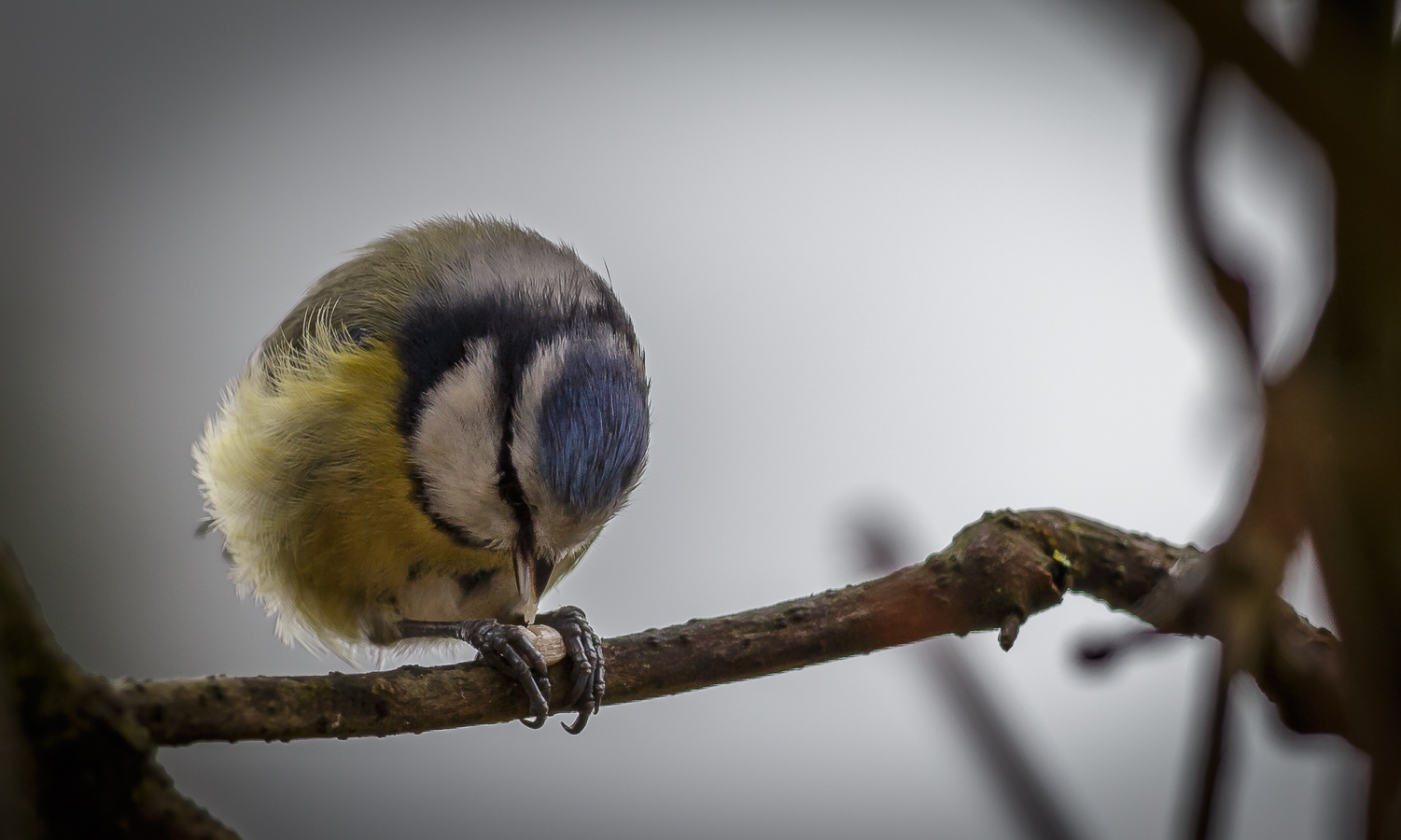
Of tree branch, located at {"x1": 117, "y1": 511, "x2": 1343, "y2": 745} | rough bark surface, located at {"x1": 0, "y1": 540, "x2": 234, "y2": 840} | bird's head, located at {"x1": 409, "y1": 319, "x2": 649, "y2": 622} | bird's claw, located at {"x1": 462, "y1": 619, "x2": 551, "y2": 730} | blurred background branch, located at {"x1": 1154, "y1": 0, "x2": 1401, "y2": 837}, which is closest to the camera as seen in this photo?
blurred background branch, located at {"x1": 1154, "y1": 0, "x2": 1401, "y2": 837}

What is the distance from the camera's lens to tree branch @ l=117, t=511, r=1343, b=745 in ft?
1.76

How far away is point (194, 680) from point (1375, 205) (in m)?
0.46

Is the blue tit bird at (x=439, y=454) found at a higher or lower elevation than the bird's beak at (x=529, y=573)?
higher

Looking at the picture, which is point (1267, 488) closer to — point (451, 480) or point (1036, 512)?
point (1036, 512)

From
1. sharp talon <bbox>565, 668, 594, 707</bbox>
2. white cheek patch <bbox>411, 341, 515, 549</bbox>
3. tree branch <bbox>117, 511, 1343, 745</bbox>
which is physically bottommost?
sharp talon <bbox>565, 668, 594, 707</bbox>

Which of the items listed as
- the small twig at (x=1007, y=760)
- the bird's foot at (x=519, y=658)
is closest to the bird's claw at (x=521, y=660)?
the bird's foot at (x=519, y=658)

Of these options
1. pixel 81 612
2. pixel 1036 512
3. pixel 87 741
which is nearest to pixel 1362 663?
pixel 87 741

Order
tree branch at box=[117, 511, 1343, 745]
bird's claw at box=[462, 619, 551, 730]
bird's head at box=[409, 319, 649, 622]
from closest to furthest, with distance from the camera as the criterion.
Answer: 1. tree branch at box=[117, 511, 1343, 745]
2. bird's claw at box=[462, 619, 551, 730]
3. bird's head at box=[409, 319, 649, 622]

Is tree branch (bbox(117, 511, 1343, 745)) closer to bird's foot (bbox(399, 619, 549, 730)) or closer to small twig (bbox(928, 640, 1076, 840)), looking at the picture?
bird's foot (bbox(399, 619, 549, 730))

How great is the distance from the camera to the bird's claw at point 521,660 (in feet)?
2.21

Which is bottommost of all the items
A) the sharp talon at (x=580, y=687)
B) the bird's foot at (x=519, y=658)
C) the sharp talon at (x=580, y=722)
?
the sharp talon at (x=580, y=722)

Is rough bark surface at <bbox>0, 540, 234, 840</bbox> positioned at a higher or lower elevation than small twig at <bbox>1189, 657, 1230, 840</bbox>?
lower

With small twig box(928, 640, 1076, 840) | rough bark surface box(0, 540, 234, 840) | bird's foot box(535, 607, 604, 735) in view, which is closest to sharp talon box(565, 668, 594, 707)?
bird's foot box(535, 607, 604, 735)

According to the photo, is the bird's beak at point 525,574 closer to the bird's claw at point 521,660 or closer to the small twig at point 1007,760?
the bird's claw at point 521,660
